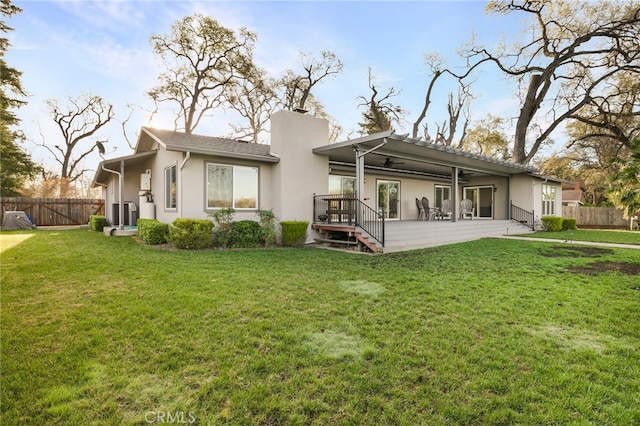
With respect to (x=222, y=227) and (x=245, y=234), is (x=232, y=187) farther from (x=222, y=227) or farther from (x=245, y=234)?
(x=245, y=234)

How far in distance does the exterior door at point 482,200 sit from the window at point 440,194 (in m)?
1.82

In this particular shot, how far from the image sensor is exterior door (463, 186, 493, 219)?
17406 millimetres

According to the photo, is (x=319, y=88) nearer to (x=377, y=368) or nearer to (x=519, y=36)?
(x=519, y=36)

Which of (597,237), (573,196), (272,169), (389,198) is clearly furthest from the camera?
(573,196)

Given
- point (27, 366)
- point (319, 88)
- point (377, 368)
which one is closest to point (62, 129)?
point (319, 88)

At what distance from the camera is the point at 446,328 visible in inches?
128

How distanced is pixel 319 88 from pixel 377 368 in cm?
2438

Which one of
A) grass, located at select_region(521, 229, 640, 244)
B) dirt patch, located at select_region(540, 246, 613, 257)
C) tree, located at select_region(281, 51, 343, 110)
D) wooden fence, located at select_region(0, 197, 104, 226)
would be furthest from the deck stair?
wooden fence, located at select_region(0, 197, 104, 226)

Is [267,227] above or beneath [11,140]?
beneath

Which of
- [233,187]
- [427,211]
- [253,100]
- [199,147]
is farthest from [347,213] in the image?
Result: [253,100]

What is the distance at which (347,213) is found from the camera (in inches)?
369

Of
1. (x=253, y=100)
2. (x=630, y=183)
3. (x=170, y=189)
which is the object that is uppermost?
(x=253, y=100)

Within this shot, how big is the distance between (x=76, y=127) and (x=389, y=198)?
2644 centimetres
